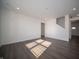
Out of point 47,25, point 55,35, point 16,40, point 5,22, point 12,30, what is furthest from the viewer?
point 47,25

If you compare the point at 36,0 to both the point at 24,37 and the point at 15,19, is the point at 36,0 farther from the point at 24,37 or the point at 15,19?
the point at 24,37

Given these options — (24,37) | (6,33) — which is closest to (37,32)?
(24,37)

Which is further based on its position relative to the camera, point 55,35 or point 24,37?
point 55,35

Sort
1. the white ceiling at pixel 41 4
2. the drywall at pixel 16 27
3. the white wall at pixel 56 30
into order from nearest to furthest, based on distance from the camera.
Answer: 1. the white ceiling at pixel 41 4
2. the drywall at pixel 16 27
3. the white wall at pixel 56 30

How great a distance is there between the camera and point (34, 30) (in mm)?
5840

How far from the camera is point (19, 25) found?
4414 mm

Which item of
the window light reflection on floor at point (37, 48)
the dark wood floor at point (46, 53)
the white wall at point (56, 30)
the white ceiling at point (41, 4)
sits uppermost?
the white ceiling at point (41, 4)

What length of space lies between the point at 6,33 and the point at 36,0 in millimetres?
3196

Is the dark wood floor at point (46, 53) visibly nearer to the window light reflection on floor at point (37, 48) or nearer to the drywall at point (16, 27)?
the window light reflection on floor at point (37, 48)

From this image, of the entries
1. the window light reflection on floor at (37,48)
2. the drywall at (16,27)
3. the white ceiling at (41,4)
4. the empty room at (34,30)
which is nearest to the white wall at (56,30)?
the empty room at (34,30)

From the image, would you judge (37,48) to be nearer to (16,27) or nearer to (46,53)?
(46,53)

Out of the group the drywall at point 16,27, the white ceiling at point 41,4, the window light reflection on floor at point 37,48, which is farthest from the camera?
the drywall at point 16,27

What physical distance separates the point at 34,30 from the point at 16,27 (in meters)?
2.18

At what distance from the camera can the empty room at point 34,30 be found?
7.88 feet
